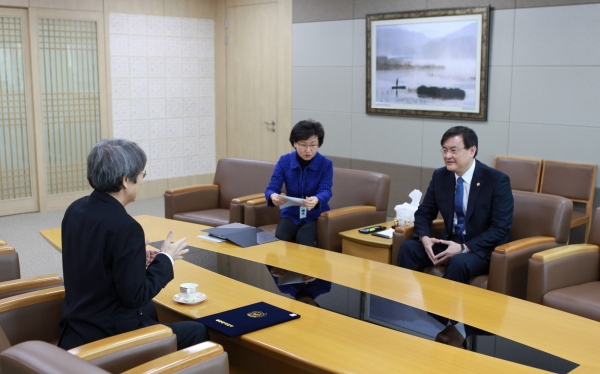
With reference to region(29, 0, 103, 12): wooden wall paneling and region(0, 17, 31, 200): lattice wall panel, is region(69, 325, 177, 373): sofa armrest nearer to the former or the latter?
region(0, 17, 31, 200): lattice wall panel

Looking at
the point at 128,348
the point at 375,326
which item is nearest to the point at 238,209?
the point at 375,326

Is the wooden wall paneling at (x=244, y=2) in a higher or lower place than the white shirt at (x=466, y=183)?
higher

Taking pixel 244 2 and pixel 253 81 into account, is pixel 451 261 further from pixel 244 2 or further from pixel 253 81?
pixel 244 2

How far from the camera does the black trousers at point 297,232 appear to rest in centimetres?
496

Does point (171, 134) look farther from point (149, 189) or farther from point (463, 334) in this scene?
point (463, 334)

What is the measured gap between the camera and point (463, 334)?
2.60m

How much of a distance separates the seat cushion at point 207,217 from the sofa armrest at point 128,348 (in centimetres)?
328

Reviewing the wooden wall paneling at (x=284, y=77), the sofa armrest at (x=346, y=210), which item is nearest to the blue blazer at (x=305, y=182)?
the sofa armrest at (x=346, y=210)

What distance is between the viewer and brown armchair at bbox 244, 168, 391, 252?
4.96 m

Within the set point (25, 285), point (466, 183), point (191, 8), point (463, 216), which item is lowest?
point (25, 285)

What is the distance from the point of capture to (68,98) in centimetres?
815

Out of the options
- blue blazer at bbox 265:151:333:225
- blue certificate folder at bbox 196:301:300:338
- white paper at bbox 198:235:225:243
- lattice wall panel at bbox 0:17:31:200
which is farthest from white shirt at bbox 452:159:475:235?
lattice wall panel at bbox 0:17:31:200

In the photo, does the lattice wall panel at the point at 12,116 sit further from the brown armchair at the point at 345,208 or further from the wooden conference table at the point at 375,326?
the wooden conference table at the point at 375,326

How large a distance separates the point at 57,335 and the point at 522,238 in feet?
10.1
